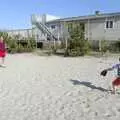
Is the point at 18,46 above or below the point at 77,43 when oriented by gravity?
below

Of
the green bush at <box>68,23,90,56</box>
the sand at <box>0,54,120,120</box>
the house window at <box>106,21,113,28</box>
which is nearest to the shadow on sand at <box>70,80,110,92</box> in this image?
the sand at <box>0,54,120,120</box>

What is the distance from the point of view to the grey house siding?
35.7 m

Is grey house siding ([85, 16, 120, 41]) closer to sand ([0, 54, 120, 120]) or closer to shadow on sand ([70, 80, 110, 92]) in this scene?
sand ([0, 54, 120, 120])

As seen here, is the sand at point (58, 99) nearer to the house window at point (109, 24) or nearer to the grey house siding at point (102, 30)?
the grey house siding at point (102, 30)

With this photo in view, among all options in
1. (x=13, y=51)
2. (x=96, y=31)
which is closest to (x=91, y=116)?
(x=13, y=51)

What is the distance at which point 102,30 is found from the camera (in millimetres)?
37219

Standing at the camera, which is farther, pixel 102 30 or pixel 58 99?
pixel 102 30

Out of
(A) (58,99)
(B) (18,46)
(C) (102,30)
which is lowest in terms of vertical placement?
(A) (58,99)

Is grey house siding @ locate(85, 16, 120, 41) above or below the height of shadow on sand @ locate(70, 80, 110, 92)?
above

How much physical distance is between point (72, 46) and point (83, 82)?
14.5m

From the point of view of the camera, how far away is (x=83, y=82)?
36.8 feet

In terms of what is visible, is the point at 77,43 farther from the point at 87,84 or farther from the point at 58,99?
the point at 58,99

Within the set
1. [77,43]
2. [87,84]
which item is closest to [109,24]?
[77,43]

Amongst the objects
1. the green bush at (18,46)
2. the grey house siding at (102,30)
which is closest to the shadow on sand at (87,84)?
the green bush at (18,46)
